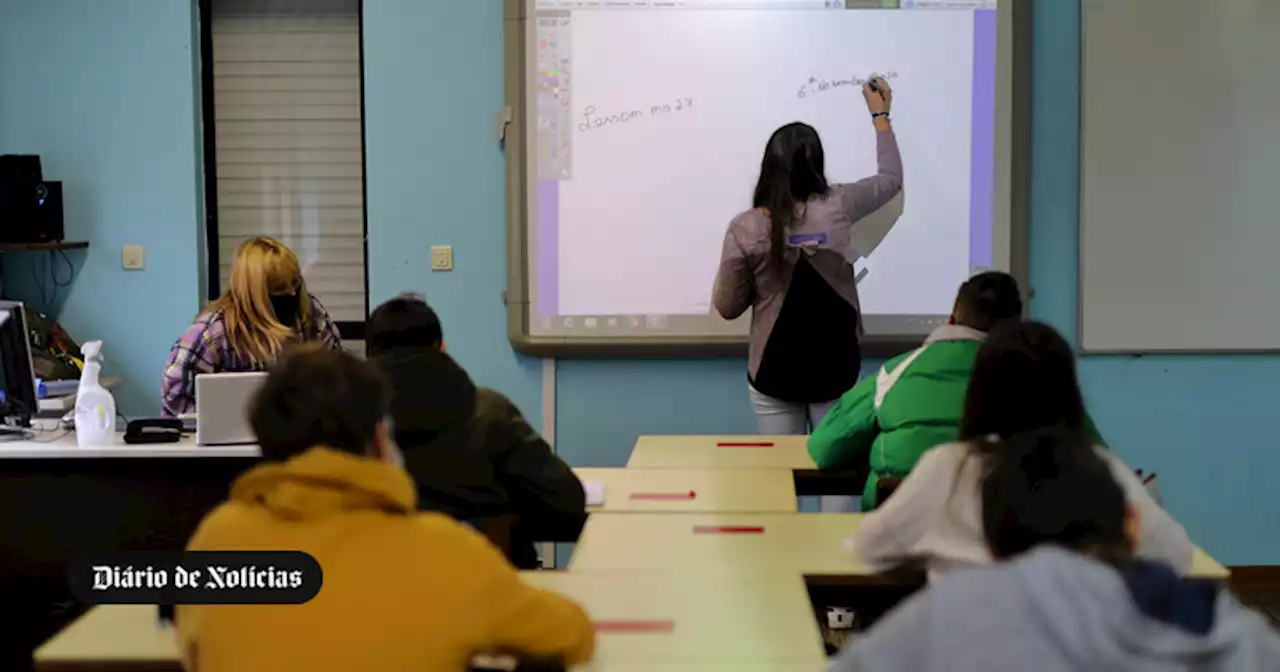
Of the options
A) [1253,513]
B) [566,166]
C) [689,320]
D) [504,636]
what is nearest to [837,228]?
[689,320]

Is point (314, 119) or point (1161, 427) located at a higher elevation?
point (314, 119)

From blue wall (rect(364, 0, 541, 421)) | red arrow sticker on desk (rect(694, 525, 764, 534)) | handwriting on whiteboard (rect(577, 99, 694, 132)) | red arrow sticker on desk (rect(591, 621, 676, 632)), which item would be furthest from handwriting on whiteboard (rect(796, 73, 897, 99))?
red arrow sticker on desk (rect(591, 621, 676, 632))

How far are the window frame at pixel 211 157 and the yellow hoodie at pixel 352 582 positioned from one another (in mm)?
2839

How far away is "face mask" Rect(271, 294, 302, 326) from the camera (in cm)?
305

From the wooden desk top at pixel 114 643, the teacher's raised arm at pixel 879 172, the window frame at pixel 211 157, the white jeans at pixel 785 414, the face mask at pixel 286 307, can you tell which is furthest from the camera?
the window frame at pixel 211 157

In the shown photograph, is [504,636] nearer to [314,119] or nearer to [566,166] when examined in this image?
[566,166]

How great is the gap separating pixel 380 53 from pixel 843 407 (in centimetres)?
212

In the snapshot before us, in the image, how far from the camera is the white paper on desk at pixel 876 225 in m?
3.92

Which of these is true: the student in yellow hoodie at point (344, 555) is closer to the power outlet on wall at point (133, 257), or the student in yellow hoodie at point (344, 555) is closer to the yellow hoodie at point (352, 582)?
the yellow hoodie at point (352, 582)

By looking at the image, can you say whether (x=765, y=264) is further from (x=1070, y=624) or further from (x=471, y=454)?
(x=1070, y=624)

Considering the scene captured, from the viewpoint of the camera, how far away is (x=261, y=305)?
301cm

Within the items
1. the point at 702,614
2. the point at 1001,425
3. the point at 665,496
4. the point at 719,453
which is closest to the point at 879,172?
the point at 719,453

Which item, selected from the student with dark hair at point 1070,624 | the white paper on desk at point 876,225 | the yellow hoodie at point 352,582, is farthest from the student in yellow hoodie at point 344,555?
the white paper on desk at point 876,225

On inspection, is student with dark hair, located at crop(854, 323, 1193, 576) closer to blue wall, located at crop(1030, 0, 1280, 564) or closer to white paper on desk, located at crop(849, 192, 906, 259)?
white paper on desk, located at crop(849, 192, 906, 259)
